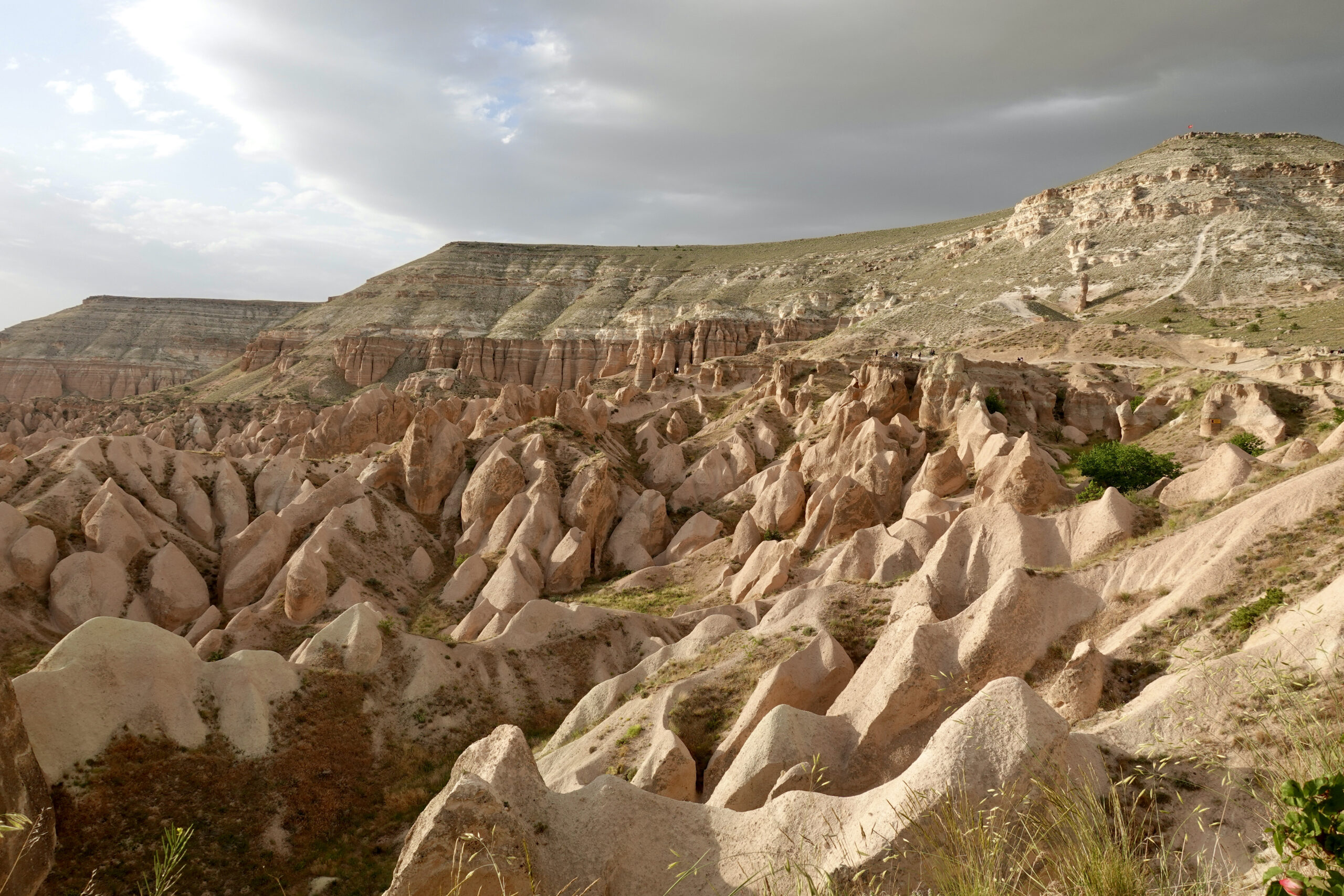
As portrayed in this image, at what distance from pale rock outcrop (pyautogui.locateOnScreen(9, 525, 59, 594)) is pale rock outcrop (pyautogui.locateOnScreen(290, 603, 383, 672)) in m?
15.5

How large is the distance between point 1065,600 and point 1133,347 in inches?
2424

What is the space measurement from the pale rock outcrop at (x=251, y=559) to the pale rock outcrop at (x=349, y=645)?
1234cm

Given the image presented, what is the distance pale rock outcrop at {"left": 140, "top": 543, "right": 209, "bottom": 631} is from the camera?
32.5 m

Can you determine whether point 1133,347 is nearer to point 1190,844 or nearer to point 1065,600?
point 1065,600

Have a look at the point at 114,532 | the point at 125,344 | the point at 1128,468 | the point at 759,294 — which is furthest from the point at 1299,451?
the point at 125,344

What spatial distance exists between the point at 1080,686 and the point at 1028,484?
17017mm

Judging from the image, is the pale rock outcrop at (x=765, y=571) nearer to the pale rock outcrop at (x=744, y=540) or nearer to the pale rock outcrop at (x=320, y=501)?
the pale rock outcrop at (x=744, y=540)

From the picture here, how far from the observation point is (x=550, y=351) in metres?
122

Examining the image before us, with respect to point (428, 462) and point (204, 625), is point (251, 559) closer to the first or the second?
point (204, 625)

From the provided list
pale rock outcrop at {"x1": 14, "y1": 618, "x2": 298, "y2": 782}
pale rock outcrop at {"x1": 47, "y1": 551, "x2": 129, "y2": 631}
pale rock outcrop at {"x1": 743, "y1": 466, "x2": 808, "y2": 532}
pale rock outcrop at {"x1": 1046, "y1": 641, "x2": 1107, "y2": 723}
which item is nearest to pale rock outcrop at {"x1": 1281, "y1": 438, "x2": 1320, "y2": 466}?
pale rock outcrop at {"x1": 1046, "y1": 641, "x2": 1107, "y2": 723}

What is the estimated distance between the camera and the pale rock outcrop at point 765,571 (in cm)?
Answer: 2998

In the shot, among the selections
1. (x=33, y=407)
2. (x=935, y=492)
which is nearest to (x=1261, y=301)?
(x=935, y=492)

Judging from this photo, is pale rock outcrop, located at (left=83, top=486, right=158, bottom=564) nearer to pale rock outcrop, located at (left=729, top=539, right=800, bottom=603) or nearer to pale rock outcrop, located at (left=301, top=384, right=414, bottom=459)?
pale rock outcrop, located at (left=301, top=384, right=414, bottom=459)

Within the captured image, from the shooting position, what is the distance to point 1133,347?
223ft
